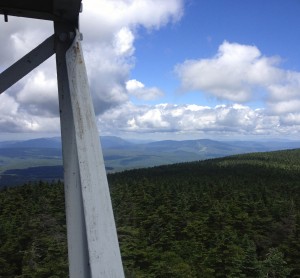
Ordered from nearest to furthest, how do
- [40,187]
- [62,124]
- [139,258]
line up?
[62,124] → [139,258] → [40,187]

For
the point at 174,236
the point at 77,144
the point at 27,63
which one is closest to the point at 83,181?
the point at 77,144

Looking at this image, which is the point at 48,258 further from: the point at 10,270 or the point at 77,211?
the point at 77,211

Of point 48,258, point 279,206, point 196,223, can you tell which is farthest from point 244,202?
point 48,258

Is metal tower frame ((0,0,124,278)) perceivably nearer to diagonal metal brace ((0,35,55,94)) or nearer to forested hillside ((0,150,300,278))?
diagonal metal brace ((0,35,55,94))

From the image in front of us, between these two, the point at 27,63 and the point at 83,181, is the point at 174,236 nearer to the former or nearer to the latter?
the point at 27,63

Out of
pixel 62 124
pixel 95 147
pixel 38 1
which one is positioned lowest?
pixel 95 147

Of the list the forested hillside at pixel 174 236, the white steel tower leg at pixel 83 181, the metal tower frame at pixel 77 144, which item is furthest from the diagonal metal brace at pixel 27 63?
the forested hillside at pixel 174 236

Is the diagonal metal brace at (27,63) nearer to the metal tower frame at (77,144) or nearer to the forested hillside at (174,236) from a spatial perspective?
the metal tower frame at (77,144)
